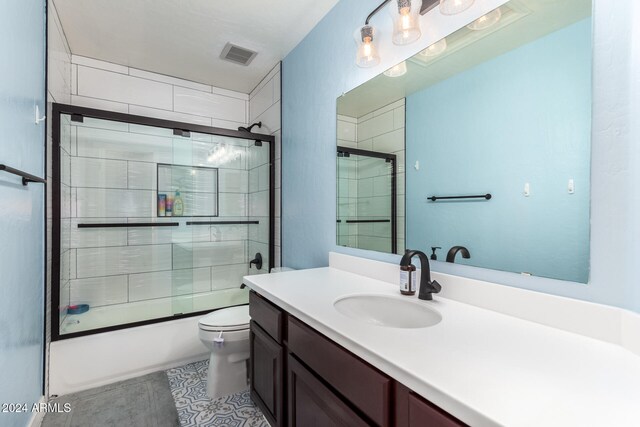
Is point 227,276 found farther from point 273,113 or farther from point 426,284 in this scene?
point 426,284

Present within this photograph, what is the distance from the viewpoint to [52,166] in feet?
6.07

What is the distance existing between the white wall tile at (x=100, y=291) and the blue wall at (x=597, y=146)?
5.11 feet

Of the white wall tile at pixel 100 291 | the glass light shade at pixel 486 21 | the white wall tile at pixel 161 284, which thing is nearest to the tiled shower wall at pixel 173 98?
the white wall tile at pixel 161 284

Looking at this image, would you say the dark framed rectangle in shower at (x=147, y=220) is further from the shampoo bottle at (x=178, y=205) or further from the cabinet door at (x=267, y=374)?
the cabinet door at (x=267, y=374)

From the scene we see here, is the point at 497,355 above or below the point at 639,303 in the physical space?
below

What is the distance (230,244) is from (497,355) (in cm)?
232

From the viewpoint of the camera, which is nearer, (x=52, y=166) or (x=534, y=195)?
(x=534, y=195)

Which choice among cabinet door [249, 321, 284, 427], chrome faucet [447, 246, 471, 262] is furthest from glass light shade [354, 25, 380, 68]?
cabinet door [249, 321, 284, 427]

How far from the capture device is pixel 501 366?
667mm

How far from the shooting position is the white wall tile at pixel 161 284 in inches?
95.6

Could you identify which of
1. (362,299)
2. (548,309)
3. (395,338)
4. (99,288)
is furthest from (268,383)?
(99,288)

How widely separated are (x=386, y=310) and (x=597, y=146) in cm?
87

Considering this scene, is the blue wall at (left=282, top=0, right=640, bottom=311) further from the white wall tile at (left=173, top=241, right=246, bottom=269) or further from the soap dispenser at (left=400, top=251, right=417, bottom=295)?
the white wall tile at (left=173, top=241, right=246, bottom=269)

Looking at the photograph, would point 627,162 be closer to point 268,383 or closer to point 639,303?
point 639,303
